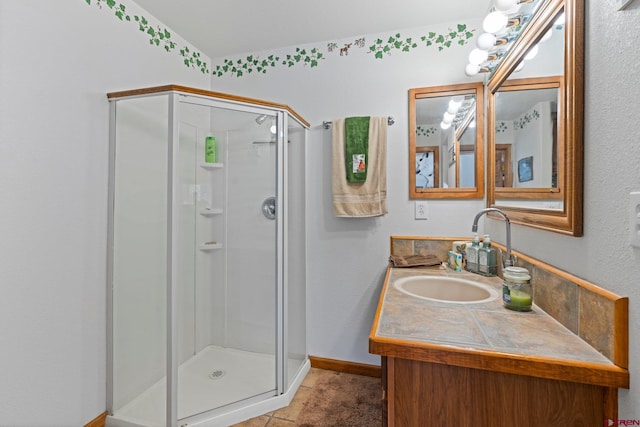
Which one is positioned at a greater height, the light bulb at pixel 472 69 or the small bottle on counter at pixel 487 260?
the light bulb at pixel 472 69

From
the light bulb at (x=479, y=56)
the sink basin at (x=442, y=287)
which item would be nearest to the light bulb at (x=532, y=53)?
the light bulb at (x=479, y=56)

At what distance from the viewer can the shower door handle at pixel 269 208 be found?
180cm

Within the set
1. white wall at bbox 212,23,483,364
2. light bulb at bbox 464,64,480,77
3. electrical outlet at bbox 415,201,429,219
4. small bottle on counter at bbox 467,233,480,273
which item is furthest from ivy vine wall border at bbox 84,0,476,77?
small bottle on counter at bbox 467,233,480,273

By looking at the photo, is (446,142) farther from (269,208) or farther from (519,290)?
(269,208)

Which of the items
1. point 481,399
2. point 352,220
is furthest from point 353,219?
point 481,399

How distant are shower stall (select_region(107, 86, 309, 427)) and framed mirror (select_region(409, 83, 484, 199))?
777 mm

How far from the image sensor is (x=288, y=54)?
2100 mm

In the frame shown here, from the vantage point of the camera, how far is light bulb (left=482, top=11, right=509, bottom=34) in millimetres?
1256

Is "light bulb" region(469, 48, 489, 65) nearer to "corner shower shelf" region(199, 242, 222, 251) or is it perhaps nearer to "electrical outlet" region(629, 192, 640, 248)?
"electrical outlet" region(629, 192, 640, 248)

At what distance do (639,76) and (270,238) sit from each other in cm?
165

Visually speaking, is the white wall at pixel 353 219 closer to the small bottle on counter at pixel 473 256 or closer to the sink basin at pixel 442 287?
the small bottle on counter at pixel 473 256

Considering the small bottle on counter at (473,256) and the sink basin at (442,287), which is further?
the small bottle on counter at (473,256)

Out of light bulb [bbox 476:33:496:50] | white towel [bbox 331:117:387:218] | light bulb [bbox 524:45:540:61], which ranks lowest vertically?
white towel [bbox 331:117:387:218]

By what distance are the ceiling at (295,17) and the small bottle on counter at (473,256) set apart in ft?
4.50
